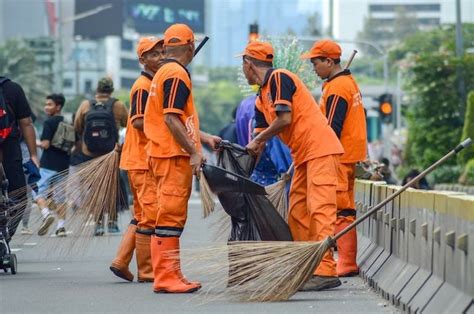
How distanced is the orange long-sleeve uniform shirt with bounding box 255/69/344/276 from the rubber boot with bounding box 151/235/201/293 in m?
0.99

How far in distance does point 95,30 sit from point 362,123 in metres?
120

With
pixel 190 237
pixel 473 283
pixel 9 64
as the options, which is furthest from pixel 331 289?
pixel 9 64

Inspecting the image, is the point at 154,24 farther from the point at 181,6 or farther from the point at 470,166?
the point at 470,166

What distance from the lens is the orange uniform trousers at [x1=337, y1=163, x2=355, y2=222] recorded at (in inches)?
506

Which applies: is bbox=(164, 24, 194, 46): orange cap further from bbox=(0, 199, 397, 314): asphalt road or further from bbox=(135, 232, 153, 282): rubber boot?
bbox=(135, 232, 153, 282): rubber boot

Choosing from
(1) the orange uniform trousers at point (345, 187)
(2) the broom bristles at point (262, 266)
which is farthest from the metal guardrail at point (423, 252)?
(2) the broom bristles at point (262, 266)

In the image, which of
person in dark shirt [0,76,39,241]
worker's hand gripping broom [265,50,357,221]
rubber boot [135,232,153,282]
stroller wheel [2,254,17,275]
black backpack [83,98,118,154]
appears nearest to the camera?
rubber boot [135,232,153,282]

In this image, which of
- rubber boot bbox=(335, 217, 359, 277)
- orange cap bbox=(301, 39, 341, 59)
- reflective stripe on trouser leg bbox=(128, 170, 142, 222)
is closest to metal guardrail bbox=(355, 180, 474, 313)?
rubber boot bbox=(335, 217, 359, 277)

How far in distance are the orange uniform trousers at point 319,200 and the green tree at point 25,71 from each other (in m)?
69.6

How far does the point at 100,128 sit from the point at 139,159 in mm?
5734

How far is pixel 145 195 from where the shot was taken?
12.4 meters

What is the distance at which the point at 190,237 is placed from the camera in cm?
1920

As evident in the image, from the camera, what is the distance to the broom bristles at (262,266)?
11023 mm

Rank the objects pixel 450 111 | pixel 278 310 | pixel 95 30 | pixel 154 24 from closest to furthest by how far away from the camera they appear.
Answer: pixel 278 310 < pixel 450 111 < pixel 95 30 < pixel 154 24
